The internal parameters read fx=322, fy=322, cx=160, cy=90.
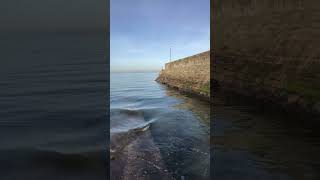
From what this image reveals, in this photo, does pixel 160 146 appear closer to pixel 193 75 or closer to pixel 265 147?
pixel 265 147

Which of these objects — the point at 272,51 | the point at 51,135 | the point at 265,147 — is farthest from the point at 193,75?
the point at 265,147

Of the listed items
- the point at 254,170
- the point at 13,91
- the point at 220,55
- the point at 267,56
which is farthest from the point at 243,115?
the point at 13,91

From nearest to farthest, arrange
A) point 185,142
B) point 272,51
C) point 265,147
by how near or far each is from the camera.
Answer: point 265,147, point 185,142, point 272,51

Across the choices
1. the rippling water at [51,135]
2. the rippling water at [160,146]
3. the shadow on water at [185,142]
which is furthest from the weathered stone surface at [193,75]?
the rippling water at [160,146]

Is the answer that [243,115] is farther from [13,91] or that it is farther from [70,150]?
[13,91]

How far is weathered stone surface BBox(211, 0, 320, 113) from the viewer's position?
18938 millimetres

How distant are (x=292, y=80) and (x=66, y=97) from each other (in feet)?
68.3

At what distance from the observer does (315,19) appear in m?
20.9

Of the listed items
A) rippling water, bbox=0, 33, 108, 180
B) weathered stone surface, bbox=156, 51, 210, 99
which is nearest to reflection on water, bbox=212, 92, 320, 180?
rippling water, bbox=0, 33, 108, 180

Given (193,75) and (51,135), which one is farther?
(193,75)

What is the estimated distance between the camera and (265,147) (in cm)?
1256

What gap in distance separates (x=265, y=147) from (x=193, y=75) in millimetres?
26893

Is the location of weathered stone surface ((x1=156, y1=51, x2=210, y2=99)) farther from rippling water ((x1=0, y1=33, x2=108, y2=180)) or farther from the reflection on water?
the reflection on water

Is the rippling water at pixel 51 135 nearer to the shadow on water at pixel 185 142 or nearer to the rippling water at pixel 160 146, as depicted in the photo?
the rippling water at pixel 160 146
